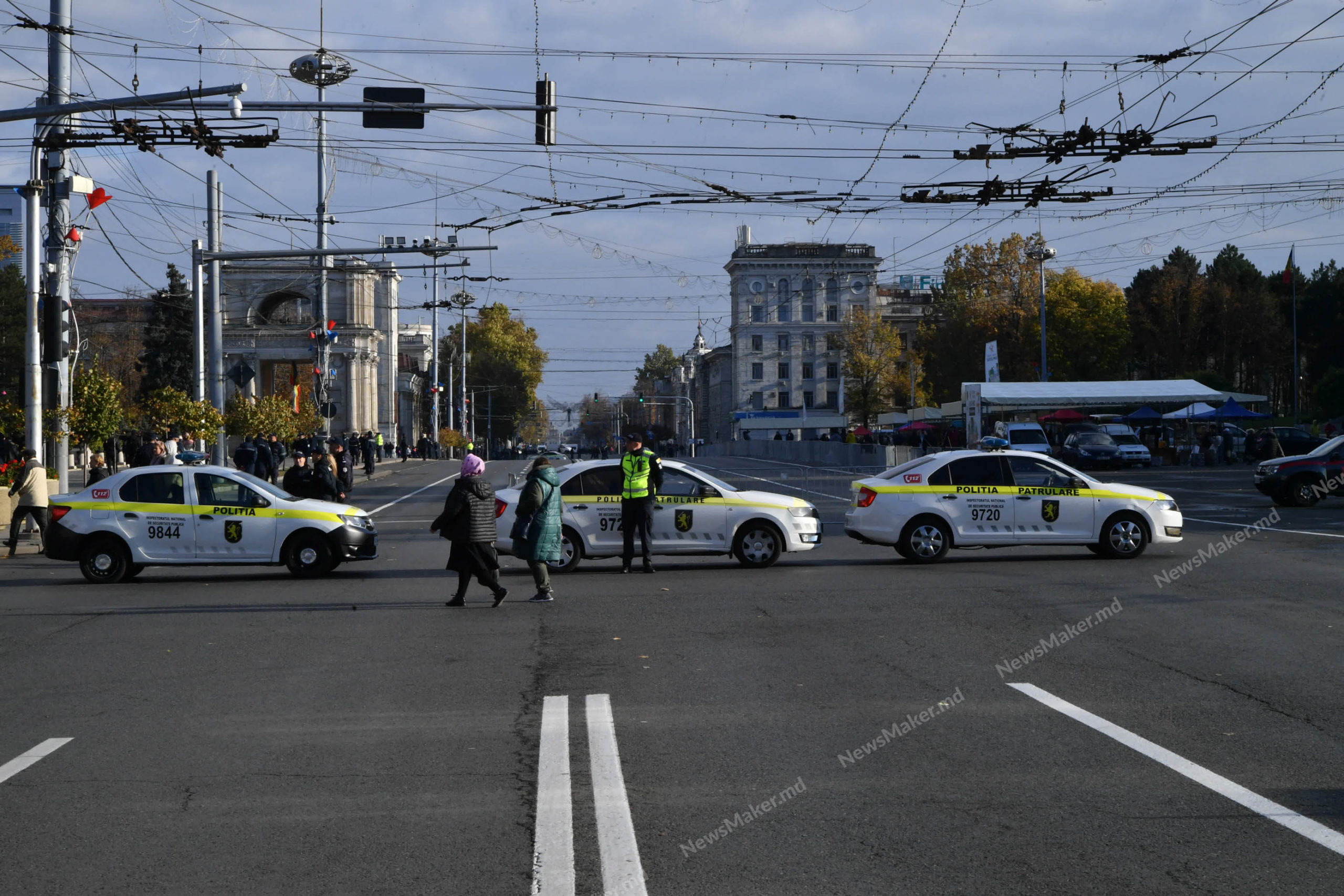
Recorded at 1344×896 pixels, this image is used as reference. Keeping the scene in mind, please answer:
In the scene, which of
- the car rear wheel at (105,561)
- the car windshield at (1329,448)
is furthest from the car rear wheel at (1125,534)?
the car rear wheel at (105,561)

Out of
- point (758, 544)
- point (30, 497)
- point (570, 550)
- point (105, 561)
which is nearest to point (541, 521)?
point (570, 550)

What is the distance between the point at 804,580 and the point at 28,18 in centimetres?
1532

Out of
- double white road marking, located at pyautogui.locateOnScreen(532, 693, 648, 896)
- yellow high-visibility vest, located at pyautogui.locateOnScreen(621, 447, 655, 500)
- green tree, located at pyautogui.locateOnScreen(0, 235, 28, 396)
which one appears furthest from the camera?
green tree, located at pyautogui.locateOnScreen(0, 235, 28, 396)

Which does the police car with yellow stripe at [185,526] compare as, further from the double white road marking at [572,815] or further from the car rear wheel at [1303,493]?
the car rear wheel at [1303,493]

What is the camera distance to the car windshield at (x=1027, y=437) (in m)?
53.2

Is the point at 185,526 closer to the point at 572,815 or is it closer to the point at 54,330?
the point at 54,330

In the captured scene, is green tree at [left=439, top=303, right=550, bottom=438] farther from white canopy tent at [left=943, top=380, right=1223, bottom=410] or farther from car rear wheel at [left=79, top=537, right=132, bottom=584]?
car rear wheel at [left=79, top=537, right=132, bottom=584]

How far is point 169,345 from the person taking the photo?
8050cm

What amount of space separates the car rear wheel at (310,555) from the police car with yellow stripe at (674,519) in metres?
2.41

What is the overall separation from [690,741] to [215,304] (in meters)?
28.7

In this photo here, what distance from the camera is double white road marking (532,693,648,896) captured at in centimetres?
507

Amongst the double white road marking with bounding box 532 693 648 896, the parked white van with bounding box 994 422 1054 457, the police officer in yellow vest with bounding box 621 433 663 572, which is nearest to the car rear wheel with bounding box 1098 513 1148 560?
the police officer in yellow vest with bounding box 621 433 663 572

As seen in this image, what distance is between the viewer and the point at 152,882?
16.7 feet

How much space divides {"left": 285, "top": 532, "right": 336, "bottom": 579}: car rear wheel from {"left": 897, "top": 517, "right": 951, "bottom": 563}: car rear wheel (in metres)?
7.59
